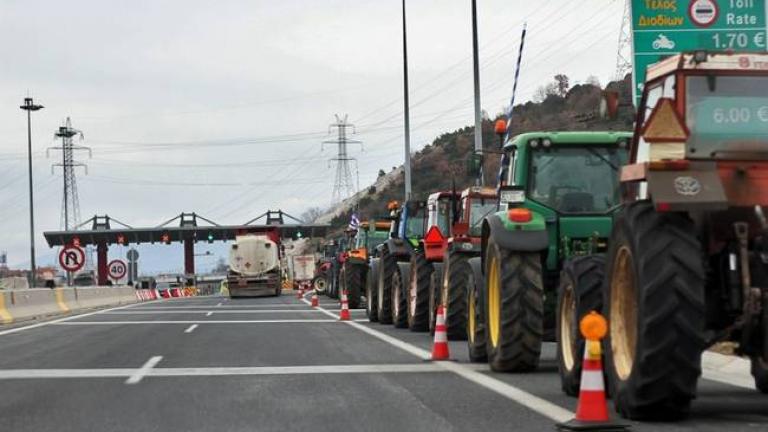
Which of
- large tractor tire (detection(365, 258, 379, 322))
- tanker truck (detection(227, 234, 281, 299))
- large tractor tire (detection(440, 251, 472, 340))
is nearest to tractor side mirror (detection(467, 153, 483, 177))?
large tractor tire (detection(440, 251, 472, 340))

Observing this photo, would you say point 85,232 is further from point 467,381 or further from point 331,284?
point 467,381

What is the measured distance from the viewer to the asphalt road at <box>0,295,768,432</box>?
780 cm

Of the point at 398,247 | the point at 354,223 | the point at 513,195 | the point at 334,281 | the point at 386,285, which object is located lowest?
the point at 334,281

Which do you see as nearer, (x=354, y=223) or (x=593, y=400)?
(x=593, y=400)

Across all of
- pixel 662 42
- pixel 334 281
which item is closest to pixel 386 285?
pixel 662 42

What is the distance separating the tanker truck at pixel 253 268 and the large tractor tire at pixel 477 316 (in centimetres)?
3806

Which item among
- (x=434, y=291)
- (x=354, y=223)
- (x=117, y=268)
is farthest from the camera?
(x=117, y=268)

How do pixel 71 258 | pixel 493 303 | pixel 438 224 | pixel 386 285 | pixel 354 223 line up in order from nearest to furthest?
1. pixel 493 303
2. pixel 438 224
3. pixel 386 285
4. pixel 71 258
5. pixel 354 223

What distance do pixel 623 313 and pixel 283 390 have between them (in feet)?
12.1

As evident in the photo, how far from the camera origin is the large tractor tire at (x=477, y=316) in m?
11.9

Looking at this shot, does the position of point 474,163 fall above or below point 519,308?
above

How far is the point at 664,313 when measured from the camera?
22.2 feet

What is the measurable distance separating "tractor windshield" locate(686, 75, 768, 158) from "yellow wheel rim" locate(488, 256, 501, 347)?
A: 3.73 metres

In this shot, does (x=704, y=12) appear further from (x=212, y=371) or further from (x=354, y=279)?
(x=354, y=279)
